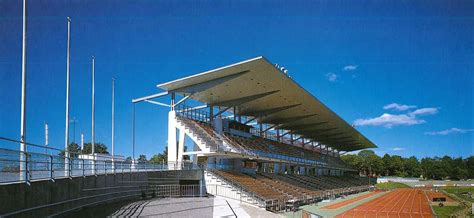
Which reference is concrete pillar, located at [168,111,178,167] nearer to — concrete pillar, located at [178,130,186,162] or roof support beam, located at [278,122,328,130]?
concrete pillar, located at [178,130,186,162]

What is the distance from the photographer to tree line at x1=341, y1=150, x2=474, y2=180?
116669mm

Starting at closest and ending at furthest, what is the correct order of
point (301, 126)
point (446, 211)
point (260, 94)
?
point (446, 211) → point (260, 94) → point (301, 126)

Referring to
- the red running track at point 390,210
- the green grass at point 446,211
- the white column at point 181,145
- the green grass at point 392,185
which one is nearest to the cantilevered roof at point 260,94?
the white column at point 181,145

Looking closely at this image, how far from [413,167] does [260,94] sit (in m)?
104

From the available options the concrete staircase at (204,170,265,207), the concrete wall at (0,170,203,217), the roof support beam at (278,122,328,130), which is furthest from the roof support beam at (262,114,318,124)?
the concrete wall at (0,170,203,217)

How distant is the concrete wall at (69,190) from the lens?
9602 millimetres

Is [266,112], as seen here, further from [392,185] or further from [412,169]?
[412,169]

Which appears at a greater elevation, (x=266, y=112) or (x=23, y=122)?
(x=266, y=112)

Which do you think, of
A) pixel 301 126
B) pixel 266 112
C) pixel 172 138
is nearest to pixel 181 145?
pixel 172 138

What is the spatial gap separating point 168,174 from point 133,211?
11.5 m

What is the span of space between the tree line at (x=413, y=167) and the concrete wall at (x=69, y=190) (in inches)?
4004

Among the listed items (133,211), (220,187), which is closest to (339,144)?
(220,187)

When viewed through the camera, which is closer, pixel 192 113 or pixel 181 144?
pixel 181 144

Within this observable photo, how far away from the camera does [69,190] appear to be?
13.6 m
